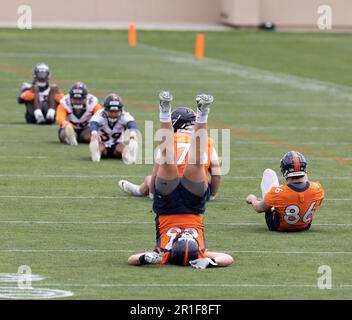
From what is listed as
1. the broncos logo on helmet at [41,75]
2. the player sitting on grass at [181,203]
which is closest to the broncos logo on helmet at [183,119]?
the player sitting on grass at [181,203]

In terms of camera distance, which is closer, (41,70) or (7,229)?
(7,229)

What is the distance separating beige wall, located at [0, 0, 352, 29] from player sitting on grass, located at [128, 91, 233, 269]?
47206mm

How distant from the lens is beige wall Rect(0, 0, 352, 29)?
60219 mm

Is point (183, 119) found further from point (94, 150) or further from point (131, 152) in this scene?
point (94, 150)

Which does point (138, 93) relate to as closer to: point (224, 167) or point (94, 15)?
point (224, 167)

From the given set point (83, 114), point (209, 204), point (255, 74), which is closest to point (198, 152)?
point (209, 204)

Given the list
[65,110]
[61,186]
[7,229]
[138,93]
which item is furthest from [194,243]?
[138,93]

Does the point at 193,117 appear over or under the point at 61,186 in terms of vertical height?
over

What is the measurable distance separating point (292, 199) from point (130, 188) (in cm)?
354

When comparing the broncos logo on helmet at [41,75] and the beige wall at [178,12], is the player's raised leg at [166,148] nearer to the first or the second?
the broncos logo on helmet at [41,75]

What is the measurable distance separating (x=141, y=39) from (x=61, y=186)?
35163 mm
